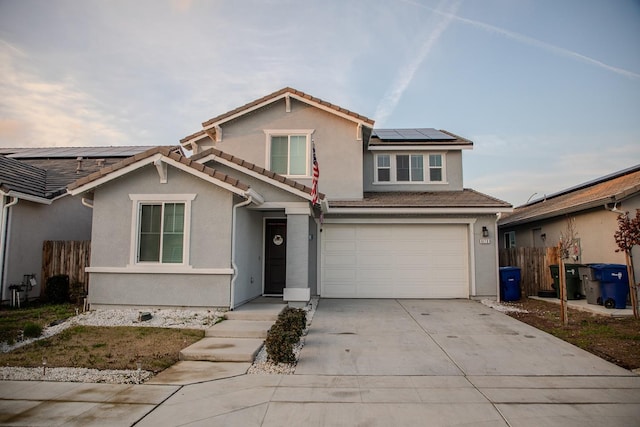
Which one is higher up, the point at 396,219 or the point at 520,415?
the point at 396,219

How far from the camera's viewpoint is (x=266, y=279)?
39.9ft

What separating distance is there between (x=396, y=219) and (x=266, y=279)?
177 inches

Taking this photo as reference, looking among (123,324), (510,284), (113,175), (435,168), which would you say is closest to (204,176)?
(113,175)

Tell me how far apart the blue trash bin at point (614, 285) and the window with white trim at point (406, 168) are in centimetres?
580

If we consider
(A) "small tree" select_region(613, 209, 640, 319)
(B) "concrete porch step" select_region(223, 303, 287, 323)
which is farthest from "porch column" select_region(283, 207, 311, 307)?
(A) "small tree" select_region(613, 209, 640, 319)

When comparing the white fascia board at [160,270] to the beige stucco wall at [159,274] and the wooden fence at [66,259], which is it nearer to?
the beige stucco wall at [159,274]

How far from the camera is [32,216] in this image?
1169 centimetres

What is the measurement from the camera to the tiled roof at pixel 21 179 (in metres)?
10.9

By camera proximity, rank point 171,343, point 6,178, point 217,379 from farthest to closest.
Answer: point 6,178 → point 171,343 → point 217,379

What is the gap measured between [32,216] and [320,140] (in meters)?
8.84

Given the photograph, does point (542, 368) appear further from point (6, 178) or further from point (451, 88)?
point (6, 178)

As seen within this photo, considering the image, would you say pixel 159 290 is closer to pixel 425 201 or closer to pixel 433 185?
pixel 425 201

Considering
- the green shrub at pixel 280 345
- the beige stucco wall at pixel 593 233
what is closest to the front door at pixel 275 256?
the green shrub at pixel 280 345

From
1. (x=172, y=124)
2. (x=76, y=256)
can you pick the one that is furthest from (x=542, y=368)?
(x=172, y=124)
